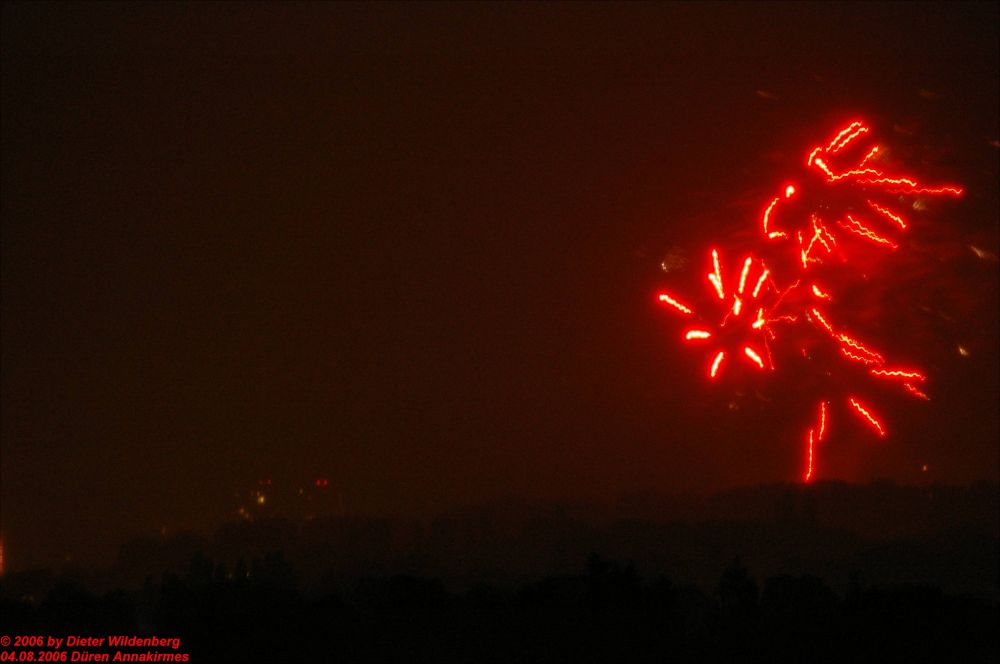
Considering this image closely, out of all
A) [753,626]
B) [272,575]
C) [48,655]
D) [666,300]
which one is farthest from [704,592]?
[48,655]

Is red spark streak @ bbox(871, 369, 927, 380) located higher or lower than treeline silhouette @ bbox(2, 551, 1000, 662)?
higher

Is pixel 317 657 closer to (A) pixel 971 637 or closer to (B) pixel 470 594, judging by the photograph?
(B) pixel 470 594

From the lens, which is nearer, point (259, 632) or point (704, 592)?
point (259, 632)

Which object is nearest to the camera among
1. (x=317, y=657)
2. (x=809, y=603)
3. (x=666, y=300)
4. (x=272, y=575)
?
(x=317, y=657)

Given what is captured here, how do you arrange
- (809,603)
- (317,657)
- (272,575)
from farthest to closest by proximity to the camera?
(272,575) < (809,603) < (317,657)

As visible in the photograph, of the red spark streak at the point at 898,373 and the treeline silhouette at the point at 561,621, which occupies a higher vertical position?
the red spark streak at the point at 898,373

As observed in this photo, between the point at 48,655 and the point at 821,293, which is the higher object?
the point at 821,293
